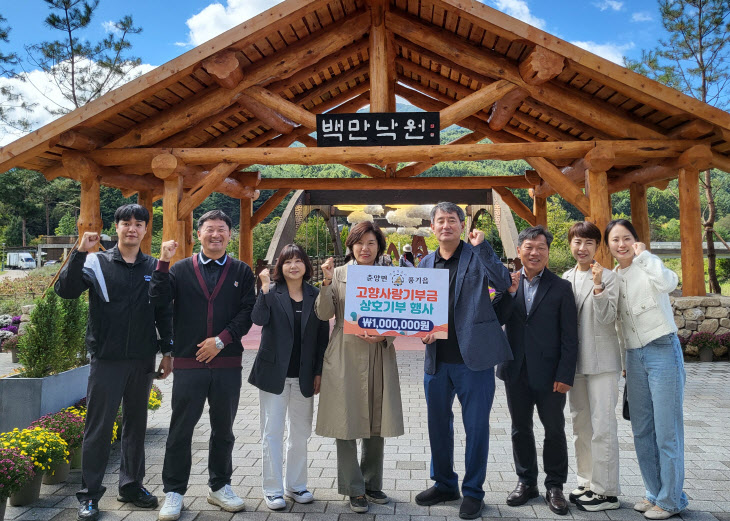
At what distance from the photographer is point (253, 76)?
8141 millimetres

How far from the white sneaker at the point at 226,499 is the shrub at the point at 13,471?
1079 mm

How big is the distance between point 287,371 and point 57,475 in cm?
190

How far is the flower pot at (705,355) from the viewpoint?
8.65 metres

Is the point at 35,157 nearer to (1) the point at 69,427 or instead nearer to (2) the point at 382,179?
(1) the point at 69,427

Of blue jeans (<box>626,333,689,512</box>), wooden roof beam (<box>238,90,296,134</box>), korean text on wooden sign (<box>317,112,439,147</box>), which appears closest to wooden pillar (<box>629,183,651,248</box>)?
korean text on wooden sign (<box>317,112,439,147</box>)

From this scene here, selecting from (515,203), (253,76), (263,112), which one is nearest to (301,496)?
(253,76)

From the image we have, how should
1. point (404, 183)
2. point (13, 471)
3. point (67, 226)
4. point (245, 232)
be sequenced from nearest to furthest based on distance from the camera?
point (13, 471), point (404, 183), point (245, 232), point (67, 226)

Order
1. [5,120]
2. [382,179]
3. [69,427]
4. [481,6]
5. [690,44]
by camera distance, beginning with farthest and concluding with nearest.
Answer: [5,120] < [690,44] < [382,179] < [481,6] < [69,427]

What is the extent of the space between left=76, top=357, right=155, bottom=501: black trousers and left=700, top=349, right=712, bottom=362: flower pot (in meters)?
8.35

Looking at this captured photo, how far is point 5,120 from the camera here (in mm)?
21578

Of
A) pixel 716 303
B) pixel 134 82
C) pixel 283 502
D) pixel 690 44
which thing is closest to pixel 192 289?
pixel 283 502

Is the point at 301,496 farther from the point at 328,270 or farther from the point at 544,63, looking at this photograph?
the point at 544,63

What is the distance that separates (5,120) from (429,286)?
23.8 metres

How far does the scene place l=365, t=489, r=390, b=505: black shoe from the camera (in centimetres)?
355
